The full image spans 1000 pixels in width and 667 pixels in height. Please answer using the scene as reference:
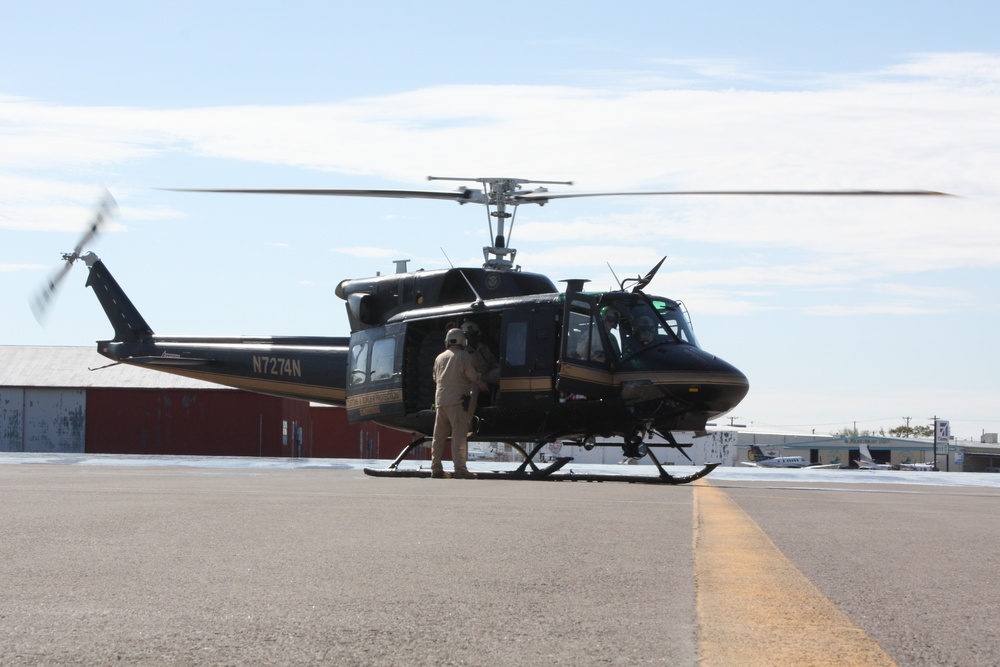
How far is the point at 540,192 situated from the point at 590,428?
3473 millimetres

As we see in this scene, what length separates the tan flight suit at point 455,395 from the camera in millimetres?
14469

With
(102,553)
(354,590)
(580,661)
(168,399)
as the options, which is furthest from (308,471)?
(168,399)

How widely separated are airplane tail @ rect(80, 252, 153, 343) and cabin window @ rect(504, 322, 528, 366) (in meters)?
9.36

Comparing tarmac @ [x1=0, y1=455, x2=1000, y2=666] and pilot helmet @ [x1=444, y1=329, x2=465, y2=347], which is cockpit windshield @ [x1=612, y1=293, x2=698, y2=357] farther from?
tarmac @ [x1=0, y1=455, x2=1000, y2=666]

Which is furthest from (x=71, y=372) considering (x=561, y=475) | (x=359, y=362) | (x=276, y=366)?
(x=561, y=475)

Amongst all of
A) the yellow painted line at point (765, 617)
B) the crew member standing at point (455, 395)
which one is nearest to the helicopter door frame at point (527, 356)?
the crew member standing at point (455, 395)

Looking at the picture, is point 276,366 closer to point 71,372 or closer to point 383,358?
point 383,358

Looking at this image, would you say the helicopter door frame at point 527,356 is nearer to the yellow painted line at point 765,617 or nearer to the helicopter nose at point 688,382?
the helicopter nose at point 688,382

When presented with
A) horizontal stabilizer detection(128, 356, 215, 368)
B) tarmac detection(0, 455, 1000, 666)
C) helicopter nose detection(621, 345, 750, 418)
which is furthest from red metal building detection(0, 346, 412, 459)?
tarmac detection(0, 455, 1000, 666)

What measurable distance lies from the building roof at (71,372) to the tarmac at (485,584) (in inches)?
1406

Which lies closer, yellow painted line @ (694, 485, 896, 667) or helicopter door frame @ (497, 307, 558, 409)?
yellow painted line @ (694, 485, 896, 667)

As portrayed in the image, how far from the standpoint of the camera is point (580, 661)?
307cm

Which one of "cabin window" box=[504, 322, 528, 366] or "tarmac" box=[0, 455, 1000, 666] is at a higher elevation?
"cabin window" box=[504, 322, 528, 366]

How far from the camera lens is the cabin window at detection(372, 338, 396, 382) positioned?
16266 millimetres
